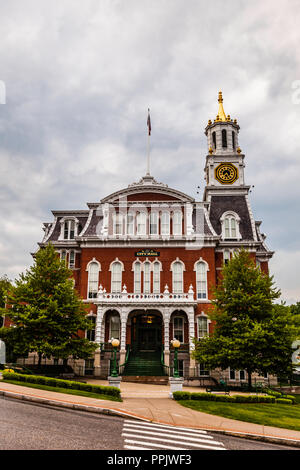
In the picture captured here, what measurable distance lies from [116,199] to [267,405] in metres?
24.3

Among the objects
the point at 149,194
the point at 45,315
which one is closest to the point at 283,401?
the point at 45,315

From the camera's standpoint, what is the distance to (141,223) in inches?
1447

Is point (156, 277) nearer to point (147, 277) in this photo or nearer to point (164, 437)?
point (147, 277)

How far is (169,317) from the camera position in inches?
1264

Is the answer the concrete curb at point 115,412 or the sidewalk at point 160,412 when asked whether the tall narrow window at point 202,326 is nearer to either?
the sidewalk at point 160,412

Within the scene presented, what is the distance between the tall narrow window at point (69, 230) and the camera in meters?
38.5

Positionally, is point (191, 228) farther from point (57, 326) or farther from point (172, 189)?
point (57, 326)

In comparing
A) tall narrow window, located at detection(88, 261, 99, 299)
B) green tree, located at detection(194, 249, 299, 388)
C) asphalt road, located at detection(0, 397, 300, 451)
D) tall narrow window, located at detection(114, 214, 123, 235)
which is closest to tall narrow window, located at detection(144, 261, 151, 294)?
tall narrow window, located at detection(114, 214, 123, 235)

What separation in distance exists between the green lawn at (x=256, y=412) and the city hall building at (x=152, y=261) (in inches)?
473

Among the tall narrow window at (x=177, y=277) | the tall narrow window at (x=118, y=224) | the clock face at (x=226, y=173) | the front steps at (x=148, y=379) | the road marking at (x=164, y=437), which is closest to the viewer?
the road marking at (x=164, y=437)

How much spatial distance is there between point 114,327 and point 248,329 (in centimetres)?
1395

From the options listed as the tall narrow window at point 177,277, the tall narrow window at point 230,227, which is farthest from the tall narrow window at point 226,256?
the tall narrow window at point 177,277
